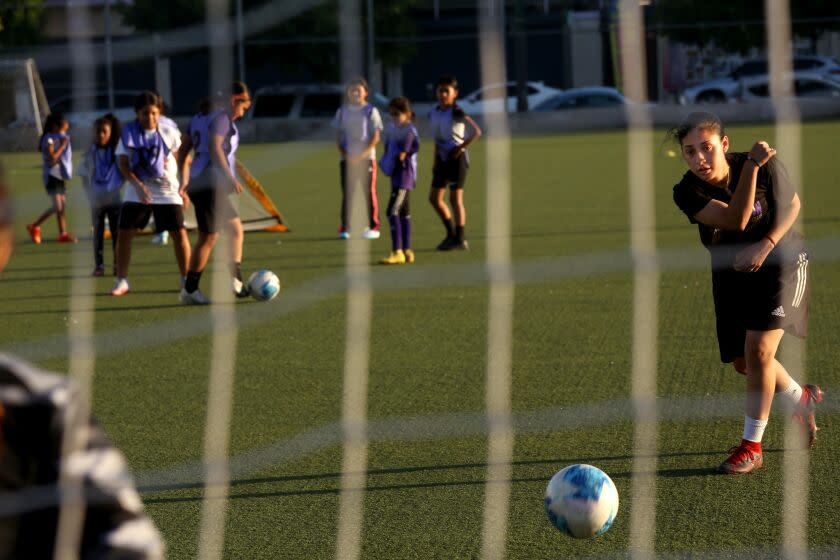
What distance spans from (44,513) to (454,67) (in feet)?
135

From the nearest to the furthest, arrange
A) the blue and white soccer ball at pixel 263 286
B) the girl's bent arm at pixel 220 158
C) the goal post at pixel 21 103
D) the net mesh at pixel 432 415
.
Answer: the net mesh at pixel 432 415
the girl's bent arm at pixel 220 158
the blue and white soccer ball at pixel 263 286
the goal post at pixel 21 103

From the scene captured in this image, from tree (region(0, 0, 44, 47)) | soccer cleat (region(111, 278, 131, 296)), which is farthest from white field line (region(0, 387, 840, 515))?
tree (region(0, 0, 44, 47))

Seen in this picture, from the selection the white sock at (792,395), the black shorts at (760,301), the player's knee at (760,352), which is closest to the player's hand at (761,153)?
the black shorts at (760,301)

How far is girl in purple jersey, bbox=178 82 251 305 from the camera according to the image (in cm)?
939

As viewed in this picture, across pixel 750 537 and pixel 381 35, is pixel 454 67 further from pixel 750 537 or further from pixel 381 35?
pixel 750 537

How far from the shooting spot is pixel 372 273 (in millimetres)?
11281

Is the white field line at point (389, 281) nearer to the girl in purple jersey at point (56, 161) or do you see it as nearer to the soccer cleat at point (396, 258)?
the soccer cleat at point (396, 258)

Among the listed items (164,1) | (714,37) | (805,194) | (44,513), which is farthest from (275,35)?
(44,513)

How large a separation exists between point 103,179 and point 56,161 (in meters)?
2.93

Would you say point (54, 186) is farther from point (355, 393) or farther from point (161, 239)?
point (355, 393)

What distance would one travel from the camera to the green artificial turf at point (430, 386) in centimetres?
464

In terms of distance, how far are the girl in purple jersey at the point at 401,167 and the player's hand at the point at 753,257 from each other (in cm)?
639

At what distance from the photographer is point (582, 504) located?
439cm

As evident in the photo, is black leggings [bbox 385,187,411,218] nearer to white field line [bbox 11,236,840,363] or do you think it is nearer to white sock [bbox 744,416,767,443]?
white field line [bbox 11,236,840,363]
